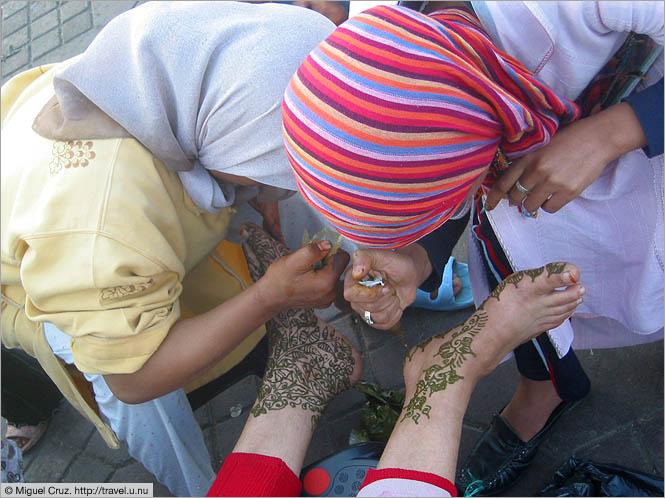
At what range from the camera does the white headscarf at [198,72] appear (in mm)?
1398

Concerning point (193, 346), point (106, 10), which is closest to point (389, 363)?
point (193, 346)

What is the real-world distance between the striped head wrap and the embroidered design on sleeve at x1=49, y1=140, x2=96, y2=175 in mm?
622

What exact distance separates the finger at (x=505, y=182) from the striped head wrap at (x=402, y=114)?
0.10m

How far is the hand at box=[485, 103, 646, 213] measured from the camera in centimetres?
133

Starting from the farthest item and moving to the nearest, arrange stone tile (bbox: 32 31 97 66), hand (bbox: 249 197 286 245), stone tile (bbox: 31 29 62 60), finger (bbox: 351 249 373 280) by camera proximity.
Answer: stone tile (bbox: 31 29 62 60)
stone tile (bbox: 32 31 97 66)
hand (bbox: 249 197 286 245)
finger (bbox: 351 249 373 280)

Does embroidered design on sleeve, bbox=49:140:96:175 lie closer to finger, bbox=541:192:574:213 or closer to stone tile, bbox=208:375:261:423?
finger, bbox=541:192:574:213

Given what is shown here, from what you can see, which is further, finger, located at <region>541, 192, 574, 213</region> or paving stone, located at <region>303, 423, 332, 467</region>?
paving stone, located at <region>303, 423, 332, 467</region>

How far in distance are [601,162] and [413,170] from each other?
0.57 metres

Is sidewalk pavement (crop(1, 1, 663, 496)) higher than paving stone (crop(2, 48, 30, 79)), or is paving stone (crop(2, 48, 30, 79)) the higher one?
paving stone (crop(2, 48, 30, 79))

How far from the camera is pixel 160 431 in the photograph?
2031 millimetres

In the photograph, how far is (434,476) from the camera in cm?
138

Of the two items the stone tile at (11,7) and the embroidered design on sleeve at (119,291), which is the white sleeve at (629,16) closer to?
the embroidered design on sleeve at (119,291)

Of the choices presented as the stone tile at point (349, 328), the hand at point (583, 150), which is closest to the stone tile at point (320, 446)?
the stone tile at point (349, 328)

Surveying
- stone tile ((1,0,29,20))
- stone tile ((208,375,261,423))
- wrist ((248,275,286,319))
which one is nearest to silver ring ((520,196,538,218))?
wrist ((248,275,286,319))
